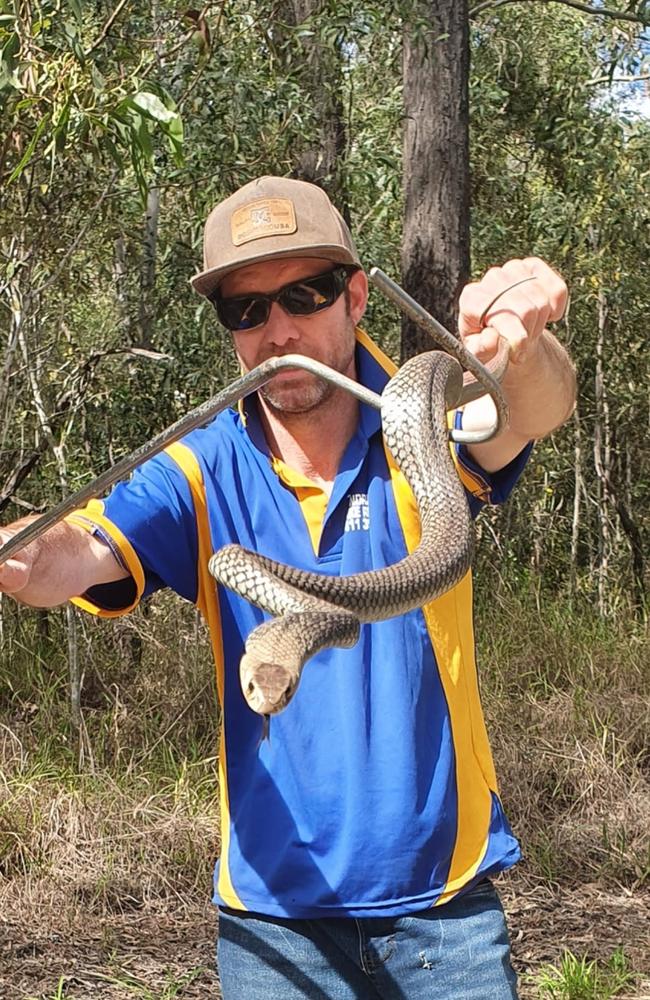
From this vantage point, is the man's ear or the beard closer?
the beard

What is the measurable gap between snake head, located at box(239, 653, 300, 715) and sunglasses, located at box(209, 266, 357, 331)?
4.89ft

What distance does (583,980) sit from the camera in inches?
209

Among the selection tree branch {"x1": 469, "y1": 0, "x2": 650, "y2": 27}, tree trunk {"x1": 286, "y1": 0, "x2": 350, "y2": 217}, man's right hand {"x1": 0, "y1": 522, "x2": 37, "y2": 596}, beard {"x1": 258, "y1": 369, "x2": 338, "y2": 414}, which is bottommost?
man's right hand {"x1": 0, "y1": 522, "x2": 37, "y2": 596}

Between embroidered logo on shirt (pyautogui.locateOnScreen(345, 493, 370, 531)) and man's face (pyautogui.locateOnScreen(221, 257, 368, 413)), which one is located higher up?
man's face (pyautogui.locateOnScreen(221, 257, 368, 413))

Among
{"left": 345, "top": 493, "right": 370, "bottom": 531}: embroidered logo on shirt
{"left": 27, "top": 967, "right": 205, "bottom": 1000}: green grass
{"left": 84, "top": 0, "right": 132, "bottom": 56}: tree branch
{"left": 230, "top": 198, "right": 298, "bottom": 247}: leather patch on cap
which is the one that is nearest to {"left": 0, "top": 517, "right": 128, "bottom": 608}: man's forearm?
{"left": 345, "top": 493, "right": 370, "bottom": 531}: embroidered logo on shirt

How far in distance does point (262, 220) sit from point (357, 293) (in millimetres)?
418

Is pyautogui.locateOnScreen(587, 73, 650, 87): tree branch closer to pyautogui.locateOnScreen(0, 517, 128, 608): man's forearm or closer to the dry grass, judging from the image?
the dry grass

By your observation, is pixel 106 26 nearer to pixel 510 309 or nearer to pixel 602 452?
pixel 510 309

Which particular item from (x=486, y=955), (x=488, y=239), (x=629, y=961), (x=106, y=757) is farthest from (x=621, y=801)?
(x=488, y=239)

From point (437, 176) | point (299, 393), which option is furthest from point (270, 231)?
point (437, 176)

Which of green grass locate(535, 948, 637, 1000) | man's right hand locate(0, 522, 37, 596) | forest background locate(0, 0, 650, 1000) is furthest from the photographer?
forest background locate(0, 0, 650, 1000)

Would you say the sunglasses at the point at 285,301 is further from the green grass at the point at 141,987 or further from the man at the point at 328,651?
the green grass at the point at 141,987

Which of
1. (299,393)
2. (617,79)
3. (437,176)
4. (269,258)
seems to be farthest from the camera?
(617,79)

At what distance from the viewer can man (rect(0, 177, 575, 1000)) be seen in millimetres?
2906
